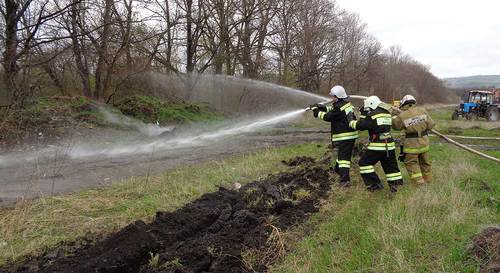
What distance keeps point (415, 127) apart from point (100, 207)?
510 cm

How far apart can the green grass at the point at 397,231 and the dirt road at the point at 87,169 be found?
13.6 ft

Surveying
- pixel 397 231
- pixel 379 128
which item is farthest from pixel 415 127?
pixel 397 231

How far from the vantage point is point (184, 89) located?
20297mm

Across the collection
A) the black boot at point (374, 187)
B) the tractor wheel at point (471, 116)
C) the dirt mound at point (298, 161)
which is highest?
the dirt mound at point (298, 161)

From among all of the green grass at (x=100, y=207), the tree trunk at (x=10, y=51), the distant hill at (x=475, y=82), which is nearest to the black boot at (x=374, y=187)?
the green grass at (x=100, y=207)

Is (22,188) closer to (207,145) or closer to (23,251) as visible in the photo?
(23,251)

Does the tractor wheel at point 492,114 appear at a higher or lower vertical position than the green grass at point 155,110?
lower

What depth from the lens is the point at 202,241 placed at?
428cm

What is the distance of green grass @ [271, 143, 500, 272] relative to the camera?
364 centimetres

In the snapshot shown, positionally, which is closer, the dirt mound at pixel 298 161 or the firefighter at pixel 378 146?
the firefighter at pixel 378 146

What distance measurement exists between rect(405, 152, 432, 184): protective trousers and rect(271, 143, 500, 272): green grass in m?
0.38

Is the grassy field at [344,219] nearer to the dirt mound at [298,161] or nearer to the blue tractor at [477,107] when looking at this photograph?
the dirt mound at [298,161]

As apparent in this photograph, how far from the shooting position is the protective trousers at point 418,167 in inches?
270

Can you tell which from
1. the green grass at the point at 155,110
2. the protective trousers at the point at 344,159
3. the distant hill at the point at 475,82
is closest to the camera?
the protective trousers at the point at 344,159
